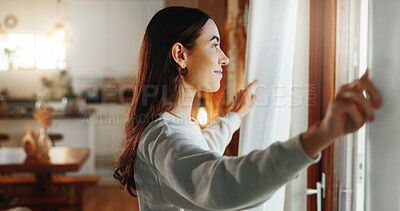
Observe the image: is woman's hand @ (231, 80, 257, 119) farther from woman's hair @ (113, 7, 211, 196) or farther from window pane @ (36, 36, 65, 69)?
window pane @ (36, 36, 65, 69)

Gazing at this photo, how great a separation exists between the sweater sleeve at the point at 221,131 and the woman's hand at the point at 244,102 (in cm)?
2

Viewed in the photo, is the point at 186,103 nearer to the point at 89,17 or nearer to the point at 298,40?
the point at 298,40

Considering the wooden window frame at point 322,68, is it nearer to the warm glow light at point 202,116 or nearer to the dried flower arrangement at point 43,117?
the warm glow light at point 202,116

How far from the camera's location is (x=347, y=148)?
3.20ft

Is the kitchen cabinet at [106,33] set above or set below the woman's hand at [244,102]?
above

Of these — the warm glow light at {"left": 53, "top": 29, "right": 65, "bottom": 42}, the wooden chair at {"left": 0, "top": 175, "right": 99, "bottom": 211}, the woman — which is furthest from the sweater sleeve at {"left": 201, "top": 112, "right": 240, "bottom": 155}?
the warm glow light at {"left": 53, "top": 29, "right": 65, "bottom": 42}

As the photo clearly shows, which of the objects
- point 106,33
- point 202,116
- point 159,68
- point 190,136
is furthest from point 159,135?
point 106,33

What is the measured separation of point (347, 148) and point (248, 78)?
342 millimetres

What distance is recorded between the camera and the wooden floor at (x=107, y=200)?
3.72 metres

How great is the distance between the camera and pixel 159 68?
0.91m

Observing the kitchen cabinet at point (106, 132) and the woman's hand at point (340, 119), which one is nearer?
the woman's hand at point (340, 119)

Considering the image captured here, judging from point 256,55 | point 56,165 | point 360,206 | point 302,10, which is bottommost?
point 56,165

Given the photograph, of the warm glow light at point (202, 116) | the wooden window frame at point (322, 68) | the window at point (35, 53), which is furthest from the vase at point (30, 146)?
the window at point (35, 53)

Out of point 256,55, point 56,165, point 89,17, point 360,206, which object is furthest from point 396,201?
point 89,17
